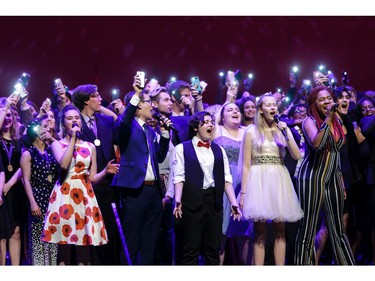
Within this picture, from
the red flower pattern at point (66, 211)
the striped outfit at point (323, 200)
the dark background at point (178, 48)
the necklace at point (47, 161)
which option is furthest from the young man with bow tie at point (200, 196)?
the dark background at point (178, 48)

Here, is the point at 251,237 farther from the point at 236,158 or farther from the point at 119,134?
the point at 119,134

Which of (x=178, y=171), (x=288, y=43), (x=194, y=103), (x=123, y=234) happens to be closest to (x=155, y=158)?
(x=178, y=171)

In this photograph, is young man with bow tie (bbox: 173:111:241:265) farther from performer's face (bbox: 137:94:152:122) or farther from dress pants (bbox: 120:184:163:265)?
performer's face (bbox: 137:94:152:122)

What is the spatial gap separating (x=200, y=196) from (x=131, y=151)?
66 centimetres

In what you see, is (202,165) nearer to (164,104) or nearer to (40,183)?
(164,104)

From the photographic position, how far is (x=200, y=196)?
16.9 feet

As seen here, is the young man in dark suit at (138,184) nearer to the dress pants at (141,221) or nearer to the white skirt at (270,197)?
the dress pants at (141,221)

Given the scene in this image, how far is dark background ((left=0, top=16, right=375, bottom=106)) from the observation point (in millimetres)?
7078

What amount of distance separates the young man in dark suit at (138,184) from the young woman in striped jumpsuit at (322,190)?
→ 1108mm

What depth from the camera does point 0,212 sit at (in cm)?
548

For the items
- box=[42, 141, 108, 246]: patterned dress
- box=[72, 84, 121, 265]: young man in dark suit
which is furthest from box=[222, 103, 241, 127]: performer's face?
box=[42, 141, 108, 246]: patterned dress

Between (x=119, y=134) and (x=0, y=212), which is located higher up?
(x=119, y=134)

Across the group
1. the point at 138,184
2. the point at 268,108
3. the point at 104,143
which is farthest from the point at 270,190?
the point at 104,143

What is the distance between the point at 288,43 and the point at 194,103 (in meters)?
1.94
